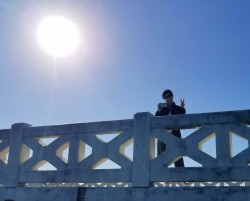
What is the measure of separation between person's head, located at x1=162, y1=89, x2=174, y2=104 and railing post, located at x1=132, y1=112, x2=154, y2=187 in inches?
64.4

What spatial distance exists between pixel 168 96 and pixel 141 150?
207 cm

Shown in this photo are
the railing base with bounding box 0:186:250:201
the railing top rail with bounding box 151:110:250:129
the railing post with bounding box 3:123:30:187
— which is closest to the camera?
the railing base with bounding box 0:186:250:201

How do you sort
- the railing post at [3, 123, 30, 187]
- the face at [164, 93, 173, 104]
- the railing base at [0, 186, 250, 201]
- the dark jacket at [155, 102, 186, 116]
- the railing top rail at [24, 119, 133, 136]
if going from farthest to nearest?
the face at [164, 93, 173, 104] → the dark jacket at [155, 102, 186, 116] → the railing post at [3, 123, 30, 187] → the railing top rail at [24, 119, 133, 136] → the railing base at [0, 186, 250, 201]

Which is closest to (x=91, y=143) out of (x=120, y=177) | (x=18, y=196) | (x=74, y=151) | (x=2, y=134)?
(x=74, y=151)

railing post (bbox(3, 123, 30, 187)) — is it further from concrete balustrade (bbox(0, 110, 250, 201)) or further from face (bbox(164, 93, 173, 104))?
face (bbox(164, 93, 173, 104))

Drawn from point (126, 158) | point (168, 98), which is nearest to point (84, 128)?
point (126, 158)

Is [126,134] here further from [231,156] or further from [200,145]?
[231,156]

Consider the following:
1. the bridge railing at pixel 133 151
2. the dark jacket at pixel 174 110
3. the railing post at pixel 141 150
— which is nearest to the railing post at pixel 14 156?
the bridge railing at pixel 133 151

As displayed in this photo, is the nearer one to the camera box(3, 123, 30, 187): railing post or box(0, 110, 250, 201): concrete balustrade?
box(0, 110, 250, 201): concrete balustrade

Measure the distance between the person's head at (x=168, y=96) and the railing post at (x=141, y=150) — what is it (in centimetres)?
164

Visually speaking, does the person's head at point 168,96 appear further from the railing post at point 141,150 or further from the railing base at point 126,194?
the railing base at point 126,194

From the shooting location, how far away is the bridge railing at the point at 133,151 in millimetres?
5711

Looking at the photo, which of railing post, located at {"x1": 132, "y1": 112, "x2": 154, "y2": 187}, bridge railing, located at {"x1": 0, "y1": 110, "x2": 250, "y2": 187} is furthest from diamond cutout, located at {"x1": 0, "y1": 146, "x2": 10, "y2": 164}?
railing post, located at {"x1": 132, "y1": 112, "x2": 154, "y2": 187}

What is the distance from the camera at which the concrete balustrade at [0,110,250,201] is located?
5691 millimetres
